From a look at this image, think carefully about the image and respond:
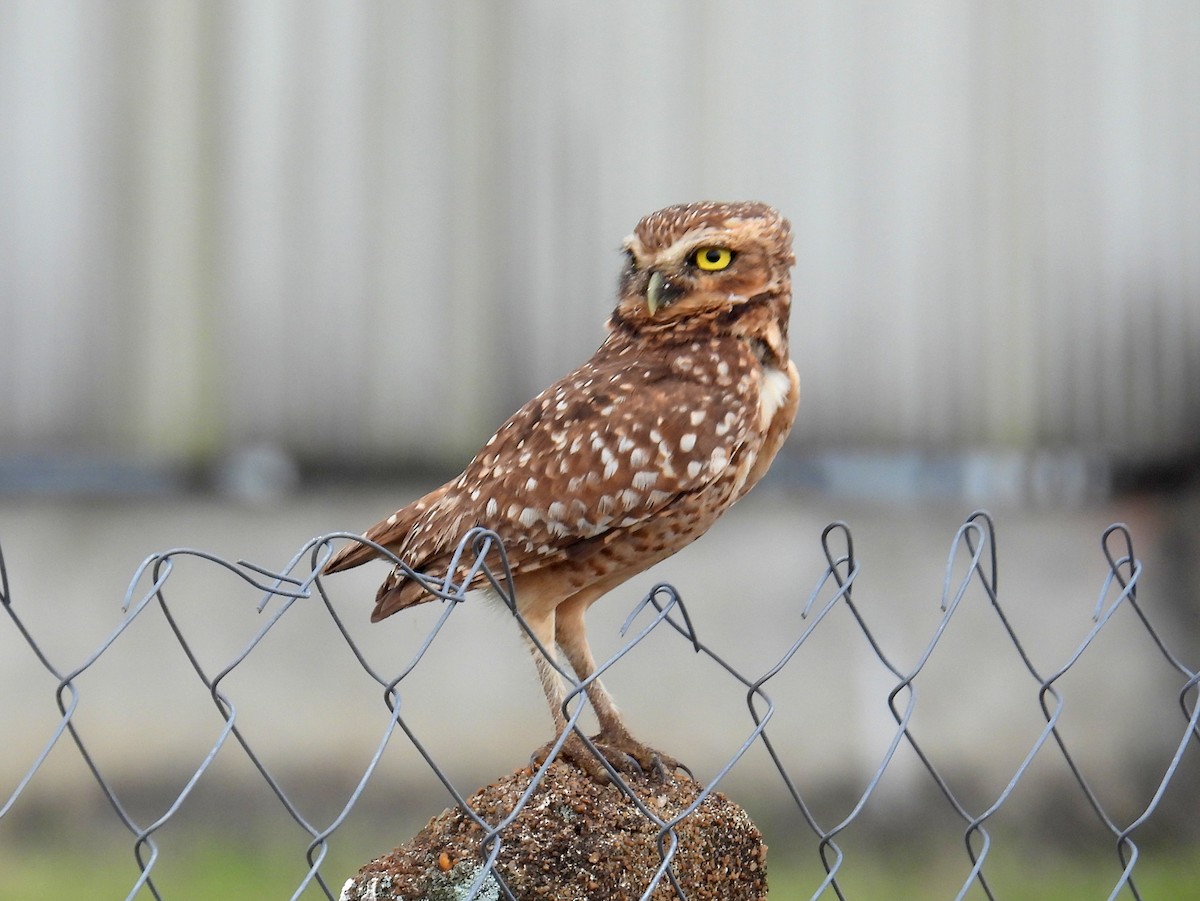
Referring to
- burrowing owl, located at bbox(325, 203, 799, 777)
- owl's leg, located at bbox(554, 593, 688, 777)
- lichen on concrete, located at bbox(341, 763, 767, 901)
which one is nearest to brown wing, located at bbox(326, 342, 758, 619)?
burrowing owl, located at bbox(325, 203, 799, 777)

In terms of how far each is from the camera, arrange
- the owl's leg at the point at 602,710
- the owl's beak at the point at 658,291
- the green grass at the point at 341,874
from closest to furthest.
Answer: the owl's leg at the point at 602,710 < the owl's beak at the point at 658,291 < the green grass at the point at 341,874

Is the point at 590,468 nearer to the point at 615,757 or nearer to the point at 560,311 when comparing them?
the point at 615,757

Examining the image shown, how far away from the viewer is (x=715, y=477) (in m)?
2.47

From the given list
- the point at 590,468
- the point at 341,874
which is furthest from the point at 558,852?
the point at 341,874

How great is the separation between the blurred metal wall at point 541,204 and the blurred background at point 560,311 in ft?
0.04

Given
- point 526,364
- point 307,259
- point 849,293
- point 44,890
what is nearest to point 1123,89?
point 849,293

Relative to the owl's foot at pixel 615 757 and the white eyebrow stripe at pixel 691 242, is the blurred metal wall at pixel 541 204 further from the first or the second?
the owl's foot at pixel 615 757

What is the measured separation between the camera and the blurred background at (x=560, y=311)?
4.21m

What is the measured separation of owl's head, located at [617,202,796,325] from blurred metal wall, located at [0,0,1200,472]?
1.81 m

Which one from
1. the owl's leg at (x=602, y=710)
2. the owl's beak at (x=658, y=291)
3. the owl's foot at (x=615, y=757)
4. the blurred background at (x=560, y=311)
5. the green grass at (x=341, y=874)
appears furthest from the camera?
the blurred background at (x=560, y=311)

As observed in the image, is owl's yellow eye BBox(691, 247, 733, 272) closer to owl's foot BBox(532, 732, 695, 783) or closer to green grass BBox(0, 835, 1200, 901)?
owl's foot BBox(532, 732, 695, 783)

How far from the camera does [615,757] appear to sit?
245cm

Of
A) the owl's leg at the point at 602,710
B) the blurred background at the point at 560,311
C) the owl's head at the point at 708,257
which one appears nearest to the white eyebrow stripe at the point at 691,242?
the owl's head at the point at 708,257

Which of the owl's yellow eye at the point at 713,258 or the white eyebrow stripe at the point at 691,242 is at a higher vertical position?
the white eyebrow stripe at the point at 691,242
